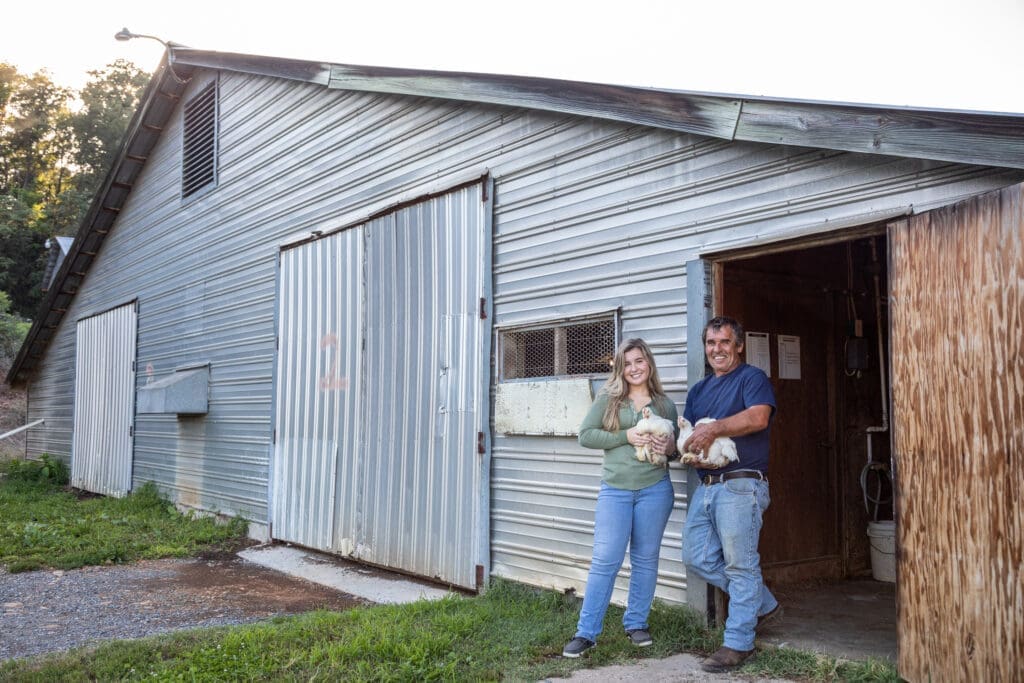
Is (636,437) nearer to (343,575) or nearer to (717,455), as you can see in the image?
(717,455)

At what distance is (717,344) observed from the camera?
496 cm

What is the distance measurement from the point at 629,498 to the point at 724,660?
3.22 feet

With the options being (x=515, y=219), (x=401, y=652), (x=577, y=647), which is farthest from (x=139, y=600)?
(x=515, y=219)

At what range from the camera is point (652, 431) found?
5031 millimetres

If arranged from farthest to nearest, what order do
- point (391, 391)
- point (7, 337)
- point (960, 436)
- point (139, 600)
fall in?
point (7, 337), point (391, 391), point (139, 600), point (960, 436)

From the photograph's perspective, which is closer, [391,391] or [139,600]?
[139,600]

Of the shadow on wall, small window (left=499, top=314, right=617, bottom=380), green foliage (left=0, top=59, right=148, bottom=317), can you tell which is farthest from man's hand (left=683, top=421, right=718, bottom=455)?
green foliage (left=0, top=59, right=148, bottom=317)

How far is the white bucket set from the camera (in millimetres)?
6709

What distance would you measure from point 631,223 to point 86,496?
13171 millimetres

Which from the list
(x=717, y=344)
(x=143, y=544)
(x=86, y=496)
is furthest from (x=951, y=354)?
(x=86, y=496)

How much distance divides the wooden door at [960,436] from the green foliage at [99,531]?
800 centimetres

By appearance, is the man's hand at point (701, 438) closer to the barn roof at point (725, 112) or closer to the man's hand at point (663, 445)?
the man's hand at point (663, 445)

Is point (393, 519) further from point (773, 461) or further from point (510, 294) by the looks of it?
point (773, 461)

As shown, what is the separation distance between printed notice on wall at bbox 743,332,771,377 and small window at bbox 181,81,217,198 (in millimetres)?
8424
